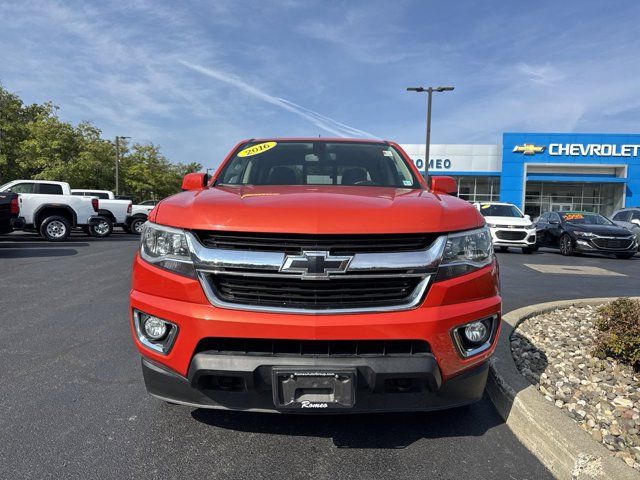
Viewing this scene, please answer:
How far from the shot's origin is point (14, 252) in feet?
38.4

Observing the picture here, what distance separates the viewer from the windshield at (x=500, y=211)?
1518cm

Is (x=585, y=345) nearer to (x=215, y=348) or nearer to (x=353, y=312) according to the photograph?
(x=353, y=312)

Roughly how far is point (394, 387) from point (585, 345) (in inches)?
106

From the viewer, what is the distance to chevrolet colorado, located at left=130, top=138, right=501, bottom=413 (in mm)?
2217

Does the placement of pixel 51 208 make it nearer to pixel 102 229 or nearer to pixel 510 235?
pixel 102 229

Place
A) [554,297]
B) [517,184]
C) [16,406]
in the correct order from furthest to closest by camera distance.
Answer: [517,184] → [554,297] → [16,406]

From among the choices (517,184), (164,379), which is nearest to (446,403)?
(164,379)

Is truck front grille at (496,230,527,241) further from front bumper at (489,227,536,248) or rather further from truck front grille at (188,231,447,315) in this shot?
truck front grille at (188,231,447,315)

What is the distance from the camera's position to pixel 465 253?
8.07 ft

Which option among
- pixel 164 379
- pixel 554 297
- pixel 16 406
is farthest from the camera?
pixel 554 297

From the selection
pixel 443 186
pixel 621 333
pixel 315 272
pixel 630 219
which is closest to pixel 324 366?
pixel 315 272

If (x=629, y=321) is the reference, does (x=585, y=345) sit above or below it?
below

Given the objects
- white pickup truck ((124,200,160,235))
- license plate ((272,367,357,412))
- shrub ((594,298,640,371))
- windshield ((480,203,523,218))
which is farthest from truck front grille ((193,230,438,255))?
white pickup truck ((124,200,160,235))

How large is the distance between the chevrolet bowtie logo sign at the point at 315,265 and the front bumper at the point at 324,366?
15.9 inches
